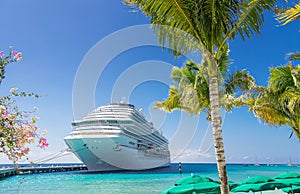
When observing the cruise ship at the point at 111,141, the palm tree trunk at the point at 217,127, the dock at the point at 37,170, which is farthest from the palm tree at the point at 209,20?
the dock at the point at 37,170

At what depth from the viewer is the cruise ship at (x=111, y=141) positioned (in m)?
30.0

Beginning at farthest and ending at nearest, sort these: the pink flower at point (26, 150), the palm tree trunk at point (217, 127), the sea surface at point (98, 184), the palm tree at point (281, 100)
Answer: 1. the sea surface at point (98, 184)
2. the palm tree at point (281, 100)
3. the palm tree trunk at point (217, 127)
4. the pink flower at point (26, 150)

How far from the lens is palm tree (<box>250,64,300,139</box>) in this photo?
787cm

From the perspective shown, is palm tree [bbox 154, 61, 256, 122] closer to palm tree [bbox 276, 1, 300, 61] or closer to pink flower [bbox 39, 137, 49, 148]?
palm tree [bbox 276, 1, 300, 61]

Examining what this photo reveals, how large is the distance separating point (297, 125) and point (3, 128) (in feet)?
29.2

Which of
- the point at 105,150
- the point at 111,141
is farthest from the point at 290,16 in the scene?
the point at 105,150

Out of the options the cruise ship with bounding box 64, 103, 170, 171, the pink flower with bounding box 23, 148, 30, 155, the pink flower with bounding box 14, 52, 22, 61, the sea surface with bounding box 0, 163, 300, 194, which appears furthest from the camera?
the cruise ship with bounding box 64, 103, 170, 171

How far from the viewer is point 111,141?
2942 cm

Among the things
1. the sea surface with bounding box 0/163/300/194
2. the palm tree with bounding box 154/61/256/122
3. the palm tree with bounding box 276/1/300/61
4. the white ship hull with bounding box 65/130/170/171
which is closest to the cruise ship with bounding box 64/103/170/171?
the white ship hull with bounding box 65/130/170/171

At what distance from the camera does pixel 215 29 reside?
201 inches

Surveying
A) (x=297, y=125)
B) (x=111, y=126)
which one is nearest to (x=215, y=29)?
(x=297, y=125)

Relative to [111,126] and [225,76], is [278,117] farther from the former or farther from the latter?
[111,126]

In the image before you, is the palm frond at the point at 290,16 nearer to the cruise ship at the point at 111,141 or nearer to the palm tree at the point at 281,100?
the palm tree at the point at 281,100

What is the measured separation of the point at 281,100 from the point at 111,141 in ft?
76.7
